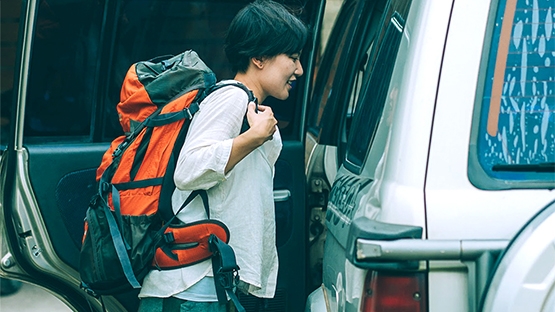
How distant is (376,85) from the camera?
215cm

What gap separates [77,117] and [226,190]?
1121 mm

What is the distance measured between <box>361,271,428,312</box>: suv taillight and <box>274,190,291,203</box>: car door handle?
1.41m

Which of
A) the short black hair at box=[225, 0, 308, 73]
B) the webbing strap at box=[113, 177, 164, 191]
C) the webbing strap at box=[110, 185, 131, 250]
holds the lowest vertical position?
the webbing strap at box=[110, 185, 131, 250]

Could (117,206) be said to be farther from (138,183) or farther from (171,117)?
(171,117)

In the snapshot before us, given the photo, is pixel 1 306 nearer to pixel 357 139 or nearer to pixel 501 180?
pixel 357 139

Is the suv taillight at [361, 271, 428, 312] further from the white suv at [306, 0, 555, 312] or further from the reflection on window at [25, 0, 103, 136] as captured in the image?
the reflection on window at [25, 0, 103, 136]

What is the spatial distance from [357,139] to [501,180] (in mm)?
587

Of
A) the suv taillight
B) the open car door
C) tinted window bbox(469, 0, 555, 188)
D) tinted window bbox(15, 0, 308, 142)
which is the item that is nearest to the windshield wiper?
tinted window bbox(469, 0, 555, 188)

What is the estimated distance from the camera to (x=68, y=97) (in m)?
3.17

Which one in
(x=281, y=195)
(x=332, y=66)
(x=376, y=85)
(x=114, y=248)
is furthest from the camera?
(x=332, y=66)

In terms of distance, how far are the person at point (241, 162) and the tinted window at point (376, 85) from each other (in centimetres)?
25

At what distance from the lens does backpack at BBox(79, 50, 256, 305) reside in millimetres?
2320

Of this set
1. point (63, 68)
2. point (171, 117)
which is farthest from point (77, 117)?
point (171, 117)

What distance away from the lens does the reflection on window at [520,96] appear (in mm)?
1786
